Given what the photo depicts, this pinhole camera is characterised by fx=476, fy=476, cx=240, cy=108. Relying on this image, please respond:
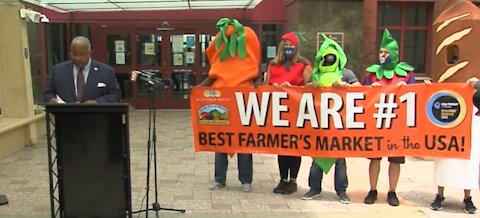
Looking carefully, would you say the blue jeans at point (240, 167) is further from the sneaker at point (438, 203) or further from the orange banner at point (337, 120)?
the sneaker at point (438, 203)

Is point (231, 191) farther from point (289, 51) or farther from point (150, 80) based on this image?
point (150, 80)

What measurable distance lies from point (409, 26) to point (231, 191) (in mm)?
6051

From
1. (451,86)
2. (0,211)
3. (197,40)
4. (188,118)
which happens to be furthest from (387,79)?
(197,40)

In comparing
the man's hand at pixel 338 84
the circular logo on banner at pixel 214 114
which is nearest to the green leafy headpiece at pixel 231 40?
the circular logo on banner at pixel 214 114

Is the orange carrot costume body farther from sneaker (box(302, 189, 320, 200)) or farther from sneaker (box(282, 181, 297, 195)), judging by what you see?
sneaker (box(302, 189, 320, 200))

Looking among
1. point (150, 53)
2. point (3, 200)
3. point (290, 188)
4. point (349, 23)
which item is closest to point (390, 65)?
point (290, 188)

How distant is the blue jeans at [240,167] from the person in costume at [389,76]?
1328mm

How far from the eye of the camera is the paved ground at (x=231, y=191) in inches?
191

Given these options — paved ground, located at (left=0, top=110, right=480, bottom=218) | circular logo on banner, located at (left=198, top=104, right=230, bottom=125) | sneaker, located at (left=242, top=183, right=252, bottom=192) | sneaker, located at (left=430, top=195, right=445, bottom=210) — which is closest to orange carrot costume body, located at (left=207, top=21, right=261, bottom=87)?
circular logo on banner, located at (left=198, top=104, right=230, bottom=125)

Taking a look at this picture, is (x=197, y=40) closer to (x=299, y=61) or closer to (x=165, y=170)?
(x=165, y=170)

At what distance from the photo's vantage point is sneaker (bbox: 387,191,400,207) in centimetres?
506

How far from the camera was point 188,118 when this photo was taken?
11.3 meters

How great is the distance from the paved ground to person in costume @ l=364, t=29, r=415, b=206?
136 millimetres

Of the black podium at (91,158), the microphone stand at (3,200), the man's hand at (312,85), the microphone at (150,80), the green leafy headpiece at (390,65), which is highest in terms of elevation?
the green leafy headpiece at (390,65)
